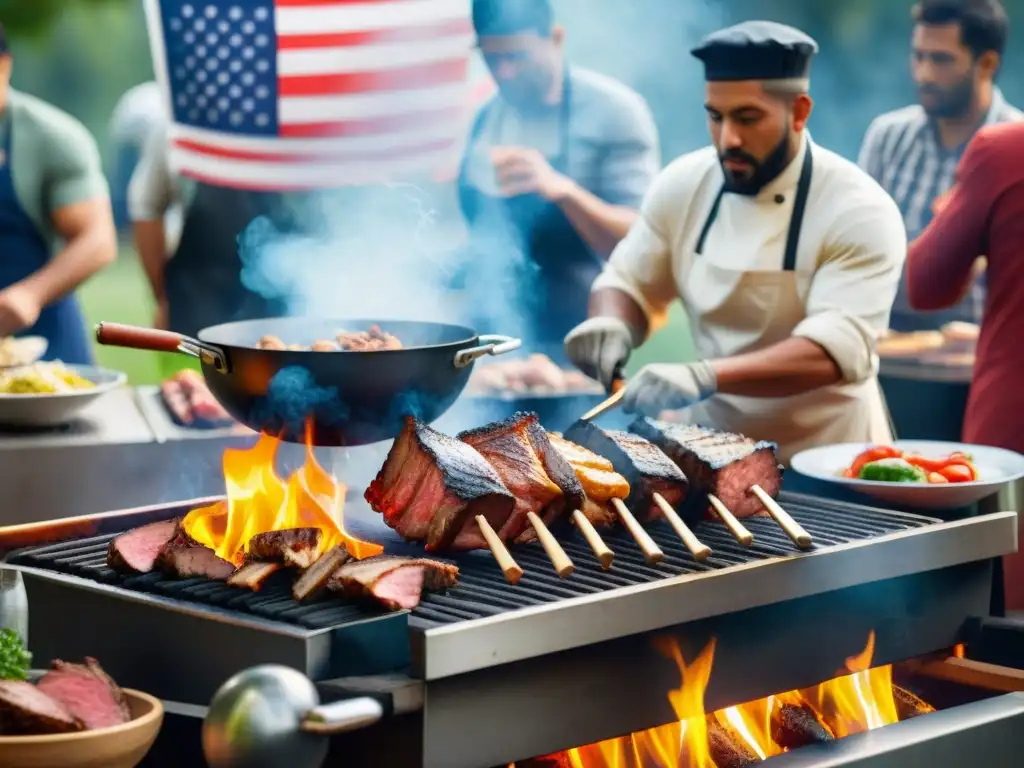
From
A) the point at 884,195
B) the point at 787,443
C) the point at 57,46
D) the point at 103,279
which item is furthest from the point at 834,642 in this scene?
the point at 103,279

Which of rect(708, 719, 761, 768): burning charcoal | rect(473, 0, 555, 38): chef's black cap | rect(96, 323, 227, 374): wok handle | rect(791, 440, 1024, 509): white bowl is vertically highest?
rect(473, 0, 555, 38): chef's black cap

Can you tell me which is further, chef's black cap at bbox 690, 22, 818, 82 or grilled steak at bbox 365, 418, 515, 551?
chef's black cap at bbox 690, 22, 818, 82

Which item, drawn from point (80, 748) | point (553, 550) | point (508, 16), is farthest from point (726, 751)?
point (508, 16)

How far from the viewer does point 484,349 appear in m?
2.81

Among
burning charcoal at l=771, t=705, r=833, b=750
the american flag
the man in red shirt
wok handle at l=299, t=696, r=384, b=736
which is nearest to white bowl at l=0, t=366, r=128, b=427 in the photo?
the american flag

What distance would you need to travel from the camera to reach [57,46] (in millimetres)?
11414

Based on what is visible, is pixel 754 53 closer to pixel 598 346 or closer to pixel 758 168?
pixel 758 168

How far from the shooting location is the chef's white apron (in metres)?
4.11

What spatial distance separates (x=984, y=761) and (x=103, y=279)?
1201cm

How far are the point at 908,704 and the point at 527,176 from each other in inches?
126

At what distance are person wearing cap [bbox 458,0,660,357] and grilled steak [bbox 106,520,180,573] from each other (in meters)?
3.35

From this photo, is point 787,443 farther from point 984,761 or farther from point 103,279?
point 103,279

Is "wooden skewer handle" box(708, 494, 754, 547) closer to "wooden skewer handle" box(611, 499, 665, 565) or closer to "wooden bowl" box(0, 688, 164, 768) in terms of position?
"wooden skewer handle" box(611, 499, 665, 565)

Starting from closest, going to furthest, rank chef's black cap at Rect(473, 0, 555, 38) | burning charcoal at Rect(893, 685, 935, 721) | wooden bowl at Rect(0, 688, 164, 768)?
wooden bowl at Rect(0, 688, 164, 768) < burning charcoal at Rect(893, 685, 935, 721) < chef's black cap at Rect(473, 0, 555, 38)
